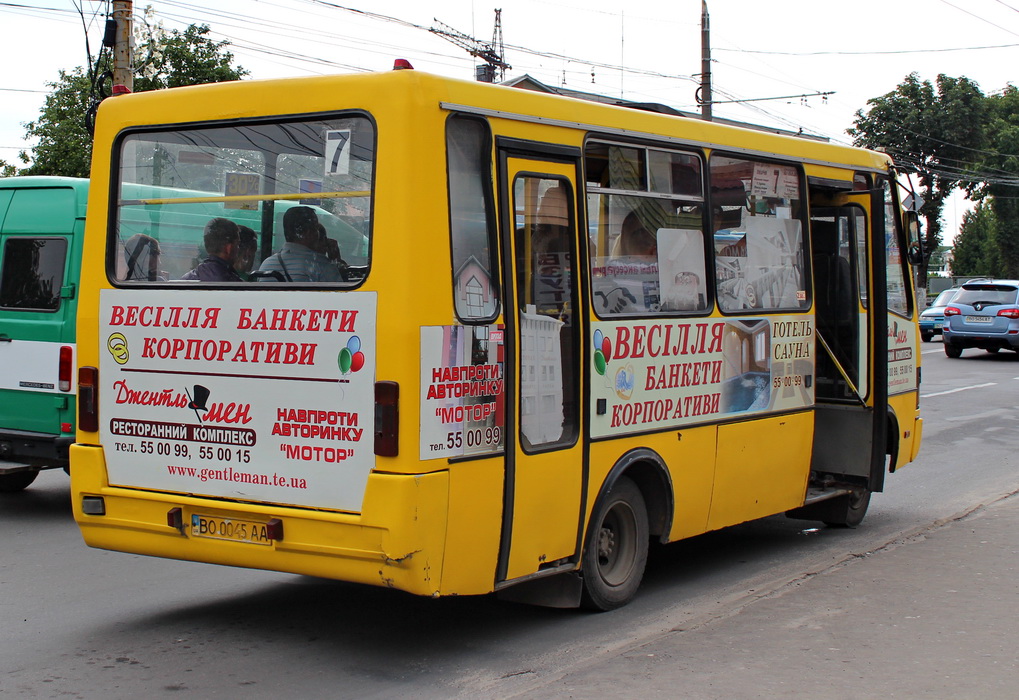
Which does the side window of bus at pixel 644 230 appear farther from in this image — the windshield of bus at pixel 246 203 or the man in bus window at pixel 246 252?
the man in bus window at pixel 246 252

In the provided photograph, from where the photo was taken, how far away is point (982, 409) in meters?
17.8

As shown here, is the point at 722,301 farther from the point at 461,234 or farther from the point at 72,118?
the point at 72,118

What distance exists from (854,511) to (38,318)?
671 cm

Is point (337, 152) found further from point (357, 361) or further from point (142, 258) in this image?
point (142, 258)

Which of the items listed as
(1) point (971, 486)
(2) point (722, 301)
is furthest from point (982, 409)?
(2) point (722, 301)

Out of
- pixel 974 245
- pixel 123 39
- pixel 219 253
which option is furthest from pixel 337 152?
pixel 974 245

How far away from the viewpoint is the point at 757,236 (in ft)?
26.0

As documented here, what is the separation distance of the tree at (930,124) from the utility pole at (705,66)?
3228cm

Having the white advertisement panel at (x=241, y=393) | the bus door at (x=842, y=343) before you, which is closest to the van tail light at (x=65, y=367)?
the white advertisement panel at (x=241, y=393)

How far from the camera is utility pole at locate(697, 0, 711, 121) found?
28139mm

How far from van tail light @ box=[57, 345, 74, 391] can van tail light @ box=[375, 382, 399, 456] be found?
4.84 m

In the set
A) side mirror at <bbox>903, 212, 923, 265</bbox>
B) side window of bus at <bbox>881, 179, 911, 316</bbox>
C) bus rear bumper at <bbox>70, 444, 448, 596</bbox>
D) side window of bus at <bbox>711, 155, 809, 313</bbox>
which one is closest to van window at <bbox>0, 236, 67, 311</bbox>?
bus rear bumper at <bbox>70, 444, 448, 596</bbox>

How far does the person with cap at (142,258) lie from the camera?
6152 mm

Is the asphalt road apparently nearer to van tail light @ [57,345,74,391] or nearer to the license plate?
the license plate
